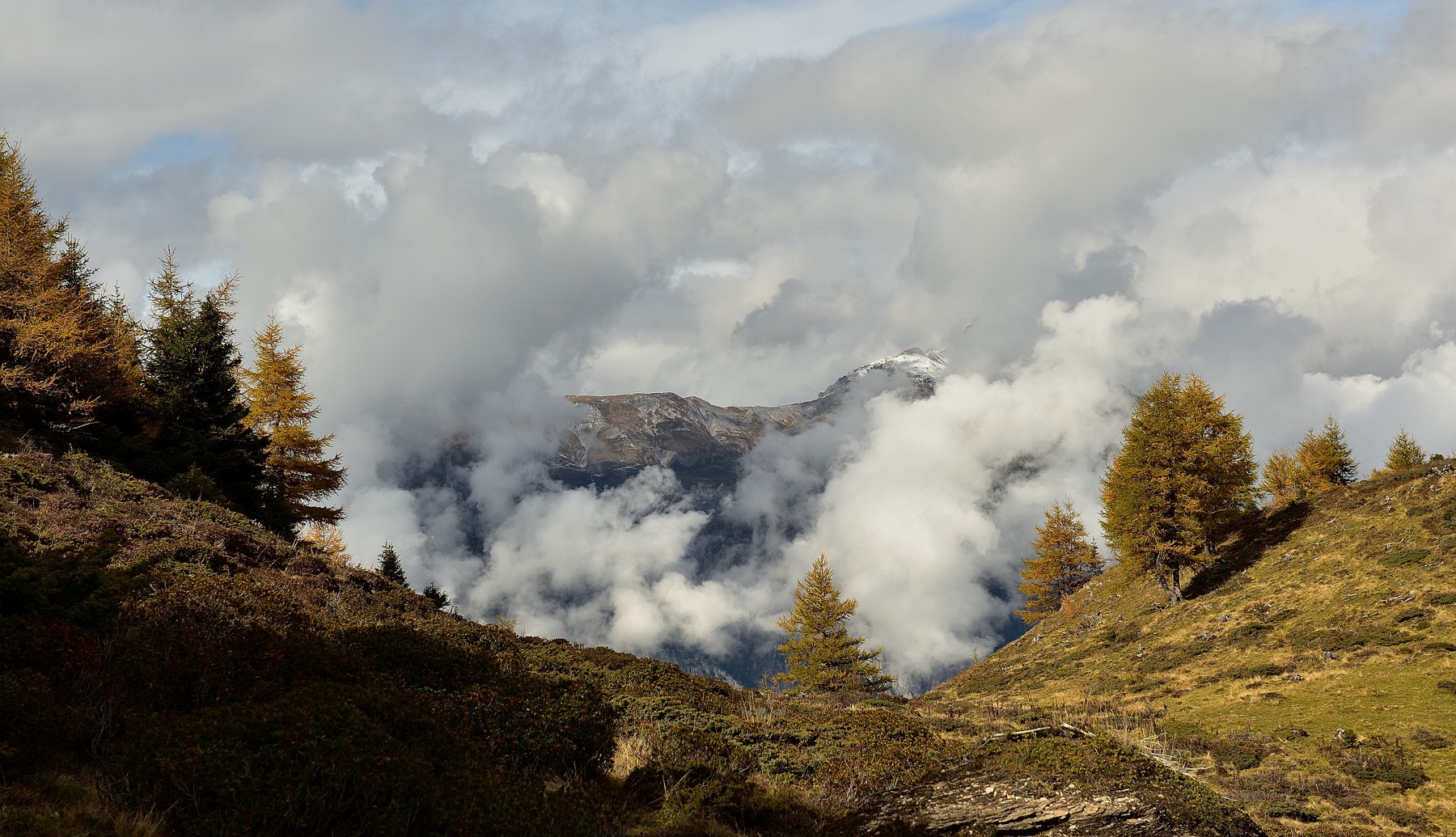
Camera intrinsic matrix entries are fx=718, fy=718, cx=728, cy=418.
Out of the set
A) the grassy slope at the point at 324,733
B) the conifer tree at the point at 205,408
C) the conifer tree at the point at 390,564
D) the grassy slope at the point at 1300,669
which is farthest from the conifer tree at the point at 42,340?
the grassy slope at the point at 1300,669

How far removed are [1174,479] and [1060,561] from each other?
1131 inches

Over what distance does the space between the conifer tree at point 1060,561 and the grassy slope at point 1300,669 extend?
57.1ft

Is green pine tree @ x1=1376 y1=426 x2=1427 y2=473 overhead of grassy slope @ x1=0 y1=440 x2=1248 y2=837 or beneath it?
overhead

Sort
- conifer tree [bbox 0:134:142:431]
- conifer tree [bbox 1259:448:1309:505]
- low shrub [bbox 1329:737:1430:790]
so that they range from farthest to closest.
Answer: conifer tree [bbox 1259:448:1309:505], conifer tree [bbox 0:134:142:431], low shrub [bbox 1329:737:1430:790]

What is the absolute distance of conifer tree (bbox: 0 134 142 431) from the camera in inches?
1007

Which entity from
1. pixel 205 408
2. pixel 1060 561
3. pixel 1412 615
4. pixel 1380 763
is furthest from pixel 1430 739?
pixel 1060 561

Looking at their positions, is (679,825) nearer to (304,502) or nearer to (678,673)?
(678,673)

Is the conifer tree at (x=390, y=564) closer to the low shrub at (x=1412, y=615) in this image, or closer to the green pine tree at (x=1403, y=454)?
the low shrub at (x=1412, y=615)

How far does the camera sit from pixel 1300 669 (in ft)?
87.5

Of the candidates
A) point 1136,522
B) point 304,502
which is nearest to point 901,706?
point 1136,522

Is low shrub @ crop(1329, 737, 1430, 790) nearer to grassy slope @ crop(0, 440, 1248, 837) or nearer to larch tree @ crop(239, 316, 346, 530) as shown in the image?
grassy slope @ crop(0, 440, 1248, 837)

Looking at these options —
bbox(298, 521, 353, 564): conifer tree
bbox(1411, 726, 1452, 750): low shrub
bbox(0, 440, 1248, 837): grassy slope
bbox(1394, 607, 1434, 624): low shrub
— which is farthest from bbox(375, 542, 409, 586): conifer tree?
bbox(1394, 607, 1434, 624): low shrub

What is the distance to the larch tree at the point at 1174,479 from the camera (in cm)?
4131

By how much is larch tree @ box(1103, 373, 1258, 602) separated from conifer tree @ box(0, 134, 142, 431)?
5052cm
